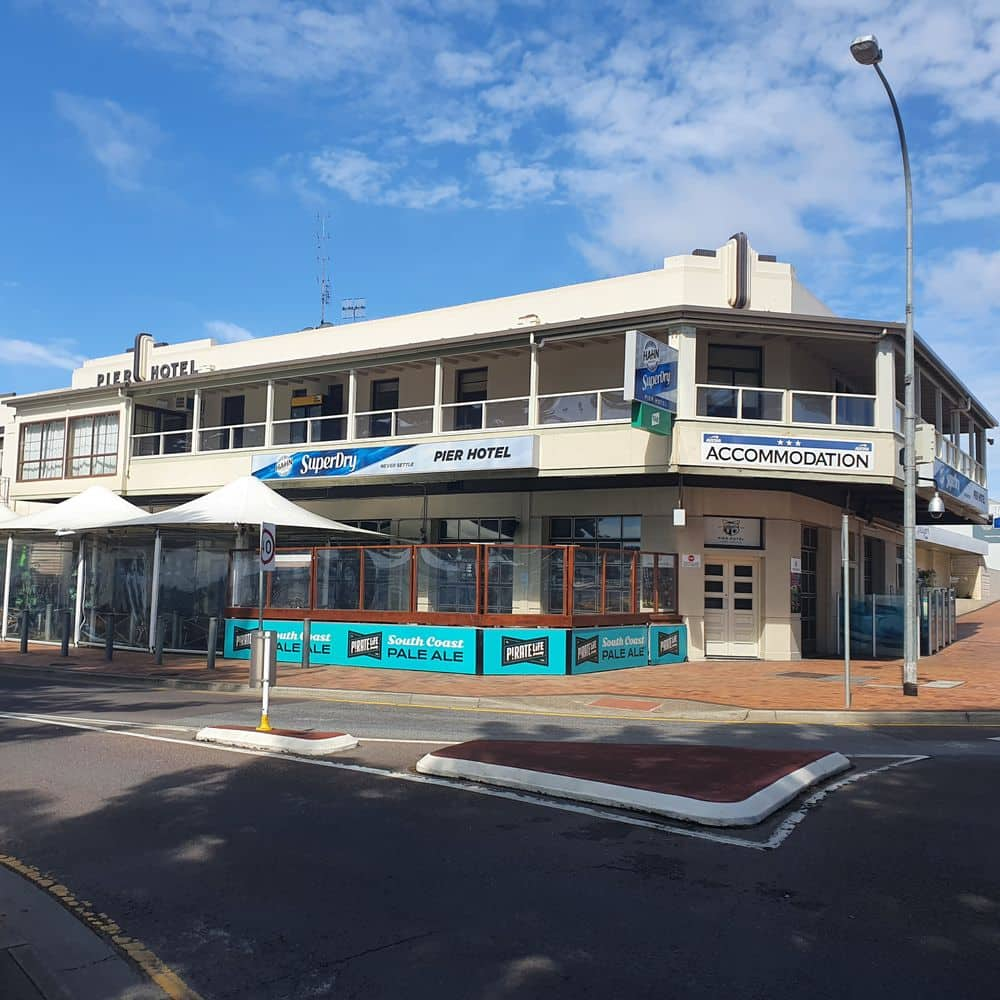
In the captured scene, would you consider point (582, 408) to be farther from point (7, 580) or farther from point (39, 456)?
point (39, 456)

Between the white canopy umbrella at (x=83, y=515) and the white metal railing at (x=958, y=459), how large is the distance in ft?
63.4

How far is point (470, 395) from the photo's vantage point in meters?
26.2

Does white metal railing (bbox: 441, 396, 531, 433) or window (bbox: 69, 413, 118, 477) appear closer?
white metal railing (bbox: 441, 396, 531, 433)

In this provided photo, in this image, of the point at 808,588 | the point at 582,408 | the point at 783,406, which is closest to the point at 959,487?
the point at 808,588

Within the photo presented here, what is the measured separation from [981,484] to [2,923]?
96.6 ft

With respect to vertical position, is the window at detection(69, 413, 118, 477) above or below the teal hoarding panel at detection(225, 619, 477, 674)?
above

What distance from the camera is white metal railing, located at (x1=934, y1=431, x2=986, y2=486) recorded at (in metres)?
24.4

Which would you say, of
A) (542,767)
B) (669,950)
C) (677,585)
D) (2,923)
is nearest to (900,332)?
(677,585)

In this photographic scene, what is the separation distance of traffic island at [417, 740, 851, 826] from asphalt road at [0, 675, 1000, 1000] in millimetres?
391

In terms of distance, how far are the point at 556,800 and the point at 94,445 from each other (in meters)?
26.8

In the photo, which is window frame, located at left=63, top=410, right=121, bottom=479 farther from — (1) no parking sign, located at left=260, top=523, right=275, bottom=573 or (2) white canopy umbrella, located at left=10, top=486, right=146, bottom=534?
(1) no parking sign, located at left=260, top=523, right=275, bottom=573

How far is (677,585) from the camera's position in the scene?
73.2 feet

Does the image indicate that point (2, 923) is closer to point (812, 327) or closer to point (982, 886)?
point (982, 886)

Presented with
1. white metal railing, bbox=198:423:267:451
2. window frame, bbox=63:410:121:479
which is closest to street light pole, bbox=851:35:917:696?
white metal railing, bbox=198:423:267:451
